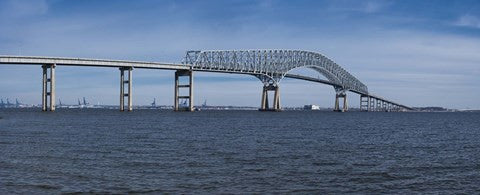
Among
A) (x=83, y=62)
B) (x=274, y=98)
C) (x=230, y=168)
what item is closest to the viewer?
(x=230, y=168)

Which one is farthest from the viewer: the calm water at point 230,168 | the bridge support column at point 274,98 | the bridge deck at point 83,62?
the bridge support column at point 274,98

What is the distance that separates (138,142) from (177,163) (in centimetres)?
1179

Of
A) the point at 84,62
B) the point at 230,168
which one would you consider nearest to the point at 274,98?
the point at 84,62

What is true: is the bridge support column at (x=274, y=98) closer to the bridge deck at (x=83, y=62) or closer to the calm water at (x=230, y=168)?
the bridge deck at (x=83, y=62)

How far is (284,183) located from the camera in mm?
20234

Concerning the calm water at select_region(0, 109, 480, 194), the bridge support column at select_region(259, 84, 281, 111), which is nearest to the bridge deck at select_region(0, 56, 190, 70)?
the bridge support column at select_region(259, 84, 281, 111)

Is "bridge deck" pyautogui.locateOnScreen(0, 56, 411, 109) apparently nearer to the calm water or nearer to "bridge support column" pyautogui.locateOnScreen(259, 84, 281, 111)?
"bridge support column" pyautogui.locateOnScreen(259, 84, 281, 111)

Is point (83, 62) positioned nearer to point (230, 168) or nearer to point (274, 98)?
point (274, 98)

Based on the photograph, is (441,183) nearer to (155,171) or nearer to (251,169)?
(251,169)

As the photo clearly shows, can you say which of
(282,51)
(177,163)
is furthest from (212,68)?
(177,163)

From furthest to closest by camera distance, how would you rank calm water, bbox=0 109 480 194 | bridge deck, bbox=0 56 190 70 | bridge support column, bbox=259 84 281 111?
bridge support column, bbox=259 84 281 111, bridge deck, bbox=0 56 190 70, calm water, bbox=0 109 480 194

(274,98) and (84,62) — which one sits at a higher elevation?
(84,62)

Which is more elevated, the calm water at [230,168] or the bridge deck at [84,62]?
the bridge deck at [84,62]

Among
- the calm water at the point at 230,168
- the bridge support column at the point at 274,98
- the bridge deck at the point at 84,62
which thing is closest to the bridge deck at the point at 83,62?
the bridge deck at the point at 84,62
